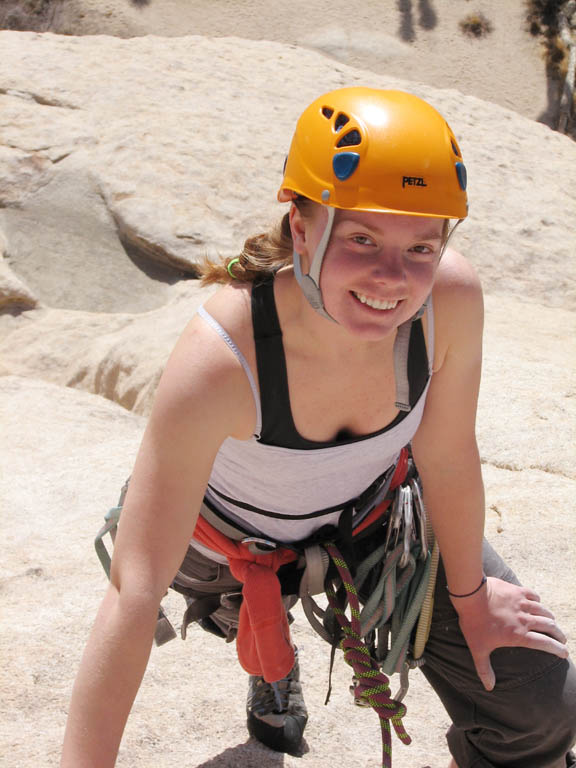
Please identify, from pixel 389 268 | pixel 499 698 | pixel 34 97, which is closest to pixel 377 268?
pixel 389 268

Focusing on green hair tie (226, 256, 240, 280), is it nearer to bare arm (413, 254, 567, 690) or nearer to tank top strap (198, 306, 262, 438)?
tank top strap (198, 306, 262, 438)

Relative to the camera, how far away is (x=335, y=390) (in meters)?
1.66

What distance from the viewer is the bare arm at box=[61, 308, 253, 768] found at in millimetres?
1449

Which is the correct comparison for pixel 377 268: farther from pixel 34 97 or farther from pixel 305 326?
pixel 34 97

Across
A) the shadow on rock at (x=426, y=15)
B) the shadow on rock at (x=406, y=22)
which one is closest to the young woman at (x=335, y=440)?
the shadow on rock at (x=406, y=22)

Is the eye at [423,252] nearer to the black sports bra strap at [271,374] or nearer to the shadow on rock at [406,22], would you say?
the black sports bra strap at [271,374]

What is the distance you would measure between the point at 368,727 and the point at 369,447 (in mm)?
1004

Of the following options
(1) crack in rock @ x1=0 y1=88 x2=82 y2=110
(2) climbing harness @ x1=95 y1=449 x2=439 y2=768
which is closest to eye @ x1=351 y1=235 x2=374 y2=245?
(2) climbing harness @ x1=95 y1=449 x2=439 y2=768

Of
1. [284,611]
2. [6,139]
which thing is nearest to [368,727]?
[284,611]

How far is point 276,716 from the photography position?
7.02ft

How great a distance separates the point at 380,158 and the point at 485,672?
1.05 metres

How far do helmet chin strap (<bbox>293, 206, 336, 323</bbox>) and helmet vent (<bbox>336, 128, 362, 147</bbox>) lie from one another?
0.11 meters

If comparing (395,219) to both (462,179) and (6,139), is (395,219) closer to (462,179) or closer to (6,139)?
(462,179)

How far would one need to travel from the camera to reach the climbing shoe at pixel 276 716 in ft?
7.05
